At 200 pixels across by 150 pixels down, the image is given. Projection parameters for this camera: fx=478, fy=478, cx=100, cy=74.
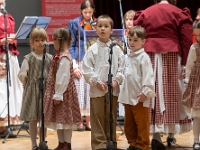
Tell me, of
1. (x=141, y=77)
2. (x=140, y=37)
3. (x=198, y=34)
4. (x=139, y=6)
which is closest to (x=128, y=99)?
(x=141, y=77)

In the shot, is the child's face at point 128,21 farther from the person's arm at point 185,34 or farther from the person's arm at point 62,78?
the person's arm at point 62,78

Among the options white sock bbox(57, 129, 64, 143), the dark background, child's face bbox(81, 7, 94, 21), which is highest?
the dark background

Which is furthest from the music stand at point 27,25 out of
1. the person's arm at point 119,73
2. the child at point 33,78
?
the person's arm at point 119,73

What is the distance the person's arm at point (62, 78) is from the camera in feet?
14.6

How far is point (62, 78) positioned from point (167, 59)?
1087mm

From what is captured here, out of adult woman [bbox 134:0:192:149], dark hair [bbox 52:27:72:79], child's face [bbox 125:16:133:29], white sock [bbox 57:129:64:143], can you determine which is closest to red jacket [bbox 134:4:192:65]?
adult woman [bbox 134:0:192:149]

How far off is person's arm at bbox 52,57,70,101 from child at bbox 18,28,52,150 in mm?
316

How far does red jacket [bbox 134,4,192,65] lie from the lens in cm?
474

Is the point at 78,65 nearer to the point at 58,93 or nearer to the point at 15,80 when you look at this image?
the point at 15,80

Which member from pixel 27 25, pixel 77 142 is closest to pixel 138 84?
pixel 77 142

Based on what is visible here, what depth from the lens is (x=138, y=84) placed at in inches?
174

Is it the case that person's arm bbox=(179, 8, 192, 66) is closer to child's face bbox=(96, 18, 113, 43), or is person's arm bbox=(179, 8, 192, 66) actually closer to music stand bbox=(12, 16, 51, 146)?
child's face bbox=(96, 18, 113, 43)

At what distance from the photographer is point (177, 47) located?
4.74 meters

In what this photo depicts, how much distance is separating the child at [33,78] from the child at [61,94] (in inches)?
7.3
